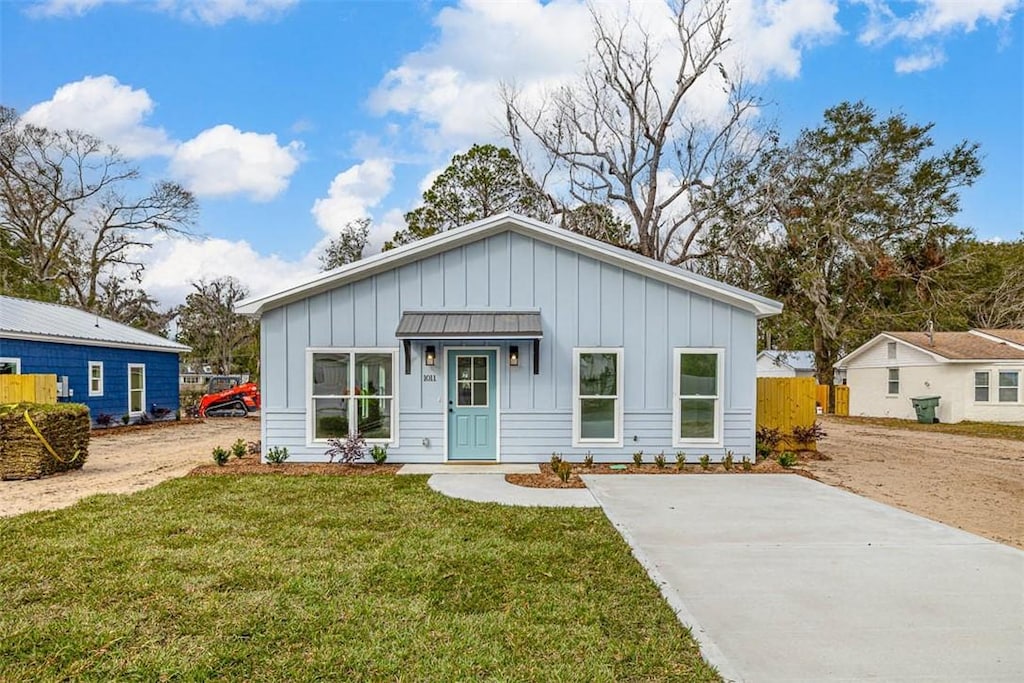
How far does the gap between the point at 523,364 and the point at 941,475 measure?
22.7 ft

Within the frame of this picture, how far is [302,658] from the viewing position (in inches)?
128

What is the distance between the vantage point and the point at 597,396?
9.90 meters

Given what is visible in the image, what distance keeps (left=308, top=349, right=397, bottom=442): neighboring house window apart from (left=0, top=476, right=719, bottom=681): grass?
338 cm

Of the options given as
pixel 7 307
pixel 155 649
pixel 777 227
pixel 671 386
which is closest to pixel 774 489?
pixel 671 386

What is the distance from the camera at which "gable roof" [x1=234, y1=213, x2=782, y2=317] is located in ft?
31.3

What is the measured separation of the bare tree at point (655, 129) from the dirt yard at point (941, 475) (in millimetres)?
10468

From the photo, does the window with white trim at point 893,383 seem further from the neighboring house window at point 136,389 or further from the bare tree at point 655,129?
the neighboring house window at point 136,389

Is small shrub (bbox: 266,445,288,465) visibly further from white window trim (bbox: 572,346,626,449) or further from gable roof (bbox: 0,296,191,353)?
gable roof (bbox: 0,296,191,353)

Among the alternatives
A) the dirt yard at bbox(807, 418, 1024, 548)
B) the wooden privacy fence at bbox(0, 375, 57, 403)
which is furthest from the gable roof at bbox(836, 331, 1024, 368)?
the wooden privacy fence at bbox(0, 375, 57, 403)

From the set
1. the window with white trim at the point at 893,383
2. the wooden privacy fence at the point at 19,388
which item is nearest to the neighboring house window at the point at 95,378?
the wooden privacy fence at the point at 19,388

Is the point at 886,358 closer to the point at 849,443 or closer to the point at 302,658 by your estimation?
the point at 849,443

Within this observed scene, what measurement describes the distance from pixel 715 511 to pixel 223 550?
5.01 metres

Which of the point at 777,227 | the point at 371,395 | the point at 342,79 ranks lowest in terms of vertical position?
the point at 371,395

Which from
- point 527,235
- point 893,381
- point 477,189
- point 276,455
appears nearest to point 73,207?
point 477,189
